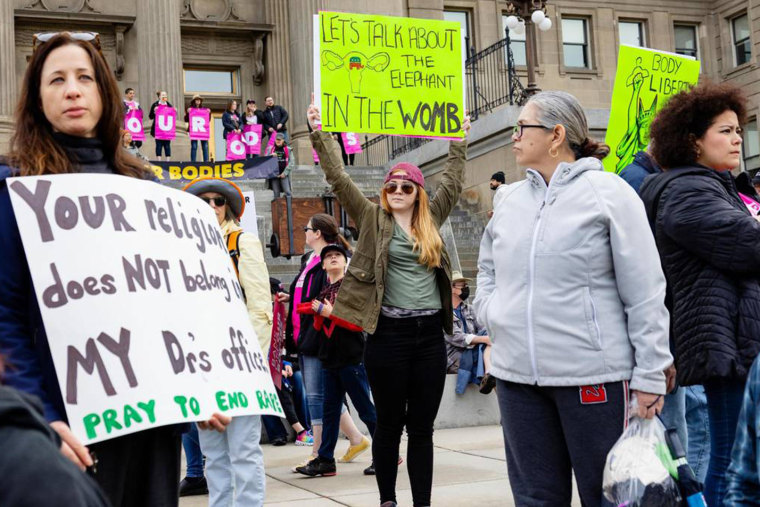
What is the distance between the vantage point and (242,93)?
3181 cm

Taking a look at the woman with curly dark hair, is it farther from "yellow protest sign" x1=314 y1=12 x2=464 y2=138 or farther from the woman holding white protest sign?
"yellow protest sign" x1=314 y1=12 x2=464 y2=138

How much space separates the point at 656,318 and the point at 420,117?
4095 millimetres

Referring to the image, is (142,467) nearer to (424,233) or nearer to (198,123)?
(424,233)

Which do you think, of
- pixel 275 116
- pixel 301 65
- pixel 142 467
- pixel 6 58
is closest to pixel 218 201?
pixel 142 467

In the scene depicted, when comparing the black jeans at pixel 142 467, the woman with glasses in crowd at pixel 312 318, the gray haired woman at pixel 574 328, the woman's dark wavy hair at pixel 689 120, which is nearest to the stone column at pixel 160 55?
the woman with glasses in crowd at pixel 312 318

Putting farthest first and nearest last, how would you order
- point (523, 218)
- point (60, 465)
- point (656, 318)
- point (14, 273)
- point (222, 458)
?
point (222, 458) → point (523, 218) → point (656, 318) → point (14, 273) → point (60, 465)

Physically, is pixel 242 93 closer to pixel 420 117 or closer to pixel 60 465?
pixel 420 117

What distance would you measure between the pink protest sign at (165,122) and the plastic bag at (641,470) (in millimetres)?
22262

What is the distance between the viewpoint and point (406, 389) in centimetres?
541

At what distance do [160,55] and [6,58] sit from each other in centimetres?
385

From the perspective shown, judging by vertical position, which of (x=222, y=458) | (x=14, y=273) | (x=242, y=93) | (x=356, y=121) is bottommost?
(x=222, y=458)

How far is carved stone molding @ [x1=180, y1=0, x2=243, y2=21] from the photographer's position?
102 ft

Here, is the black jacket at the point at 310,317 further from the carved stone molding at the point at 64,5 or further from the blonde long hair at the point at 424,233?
the carved stone molding at the point at 64,5

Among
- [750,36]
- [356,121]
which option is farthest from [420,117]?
[750,36]
